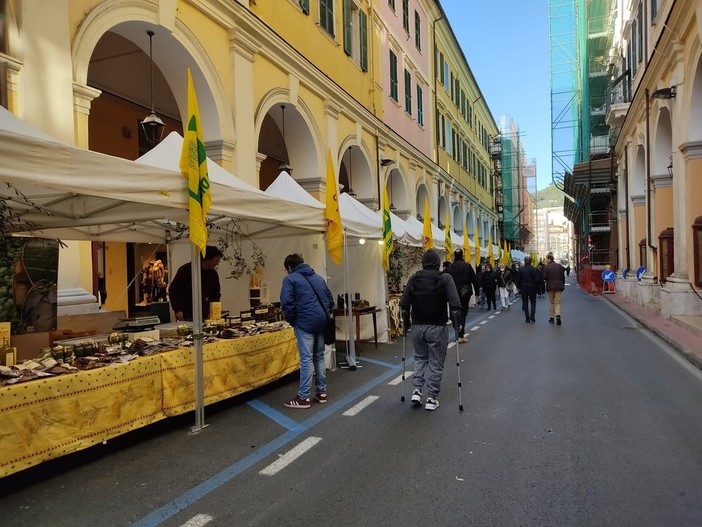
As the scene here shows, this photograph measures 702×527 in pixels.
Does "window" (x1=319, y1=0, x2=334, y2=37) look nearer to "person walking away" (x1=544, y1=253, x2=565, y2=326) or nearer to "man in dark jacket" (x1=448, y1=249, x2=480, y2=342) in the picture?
"man in dark jacket" (x1=448, y1=249, x2=480, y2=342)

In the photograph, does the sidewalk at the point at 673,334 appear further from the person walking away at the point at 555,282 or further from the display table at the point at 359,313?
the display table at the point at 359,313

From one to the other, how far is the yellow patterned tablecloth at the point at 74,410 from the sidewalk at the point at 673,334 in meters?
7.97

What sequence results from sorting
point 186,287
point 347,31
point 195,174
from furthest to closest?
1. point 347,31
2. point 186,287
3. point 195,174

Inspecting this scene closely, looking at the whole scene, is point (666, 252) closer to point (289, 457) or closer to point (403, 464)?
point (403, 464)

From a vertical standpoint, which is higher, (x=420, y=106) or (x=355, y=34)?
(x=420, y=106)

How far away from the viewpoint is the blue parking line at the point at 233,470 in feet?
11.4

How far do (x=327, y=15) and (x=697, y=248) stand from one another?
11184mm

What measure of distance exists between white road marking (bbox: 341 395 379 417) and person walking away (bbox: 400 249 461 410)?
59 cm

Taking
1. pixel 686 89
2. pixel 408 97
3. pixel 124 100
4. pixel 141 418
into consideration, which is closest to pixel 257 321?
pixel 141 418

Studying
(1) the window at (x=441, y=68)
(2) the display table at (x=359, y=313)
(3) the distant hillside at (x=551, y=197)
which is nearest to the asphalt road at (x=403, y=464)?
(2) the display table at (x=359, y=313)

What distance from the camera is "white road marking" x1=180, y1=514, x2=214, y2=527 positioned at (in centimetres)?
335

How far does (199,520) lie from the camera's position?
3.40m

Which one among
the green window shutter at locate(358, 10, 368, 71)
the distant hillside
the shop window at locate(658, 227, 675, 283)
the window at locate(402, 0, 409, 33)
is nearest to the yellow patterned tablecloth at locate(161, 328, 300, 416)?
the green window shutter at locate(358, 10, 368, 71)

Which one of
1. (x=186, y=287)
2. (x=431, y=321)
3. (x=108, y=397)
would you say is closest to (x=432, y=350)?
(x=431, y=321)
